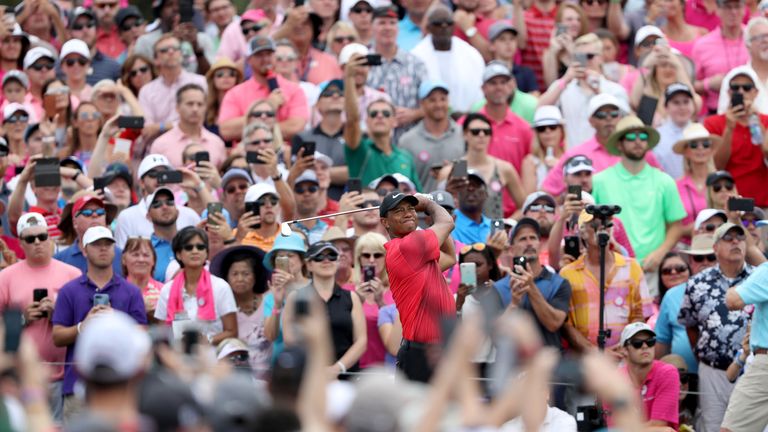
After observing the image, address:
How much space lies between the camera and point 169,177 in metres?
13.9

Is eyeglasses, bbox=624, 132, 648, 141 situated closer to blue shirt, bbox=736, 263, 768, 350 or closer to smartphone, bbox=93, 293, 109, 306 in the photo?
blue shirt, bbox=736, 263, 768, 350

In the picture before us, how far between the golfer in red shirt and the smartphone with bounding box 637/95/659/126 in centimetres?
439

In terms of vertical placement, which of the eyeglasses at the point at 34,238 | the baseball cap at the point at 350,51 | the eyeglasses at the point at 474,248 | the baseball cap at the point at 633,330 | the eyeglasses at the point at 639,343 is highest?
the baseball cap at the point at 350,51

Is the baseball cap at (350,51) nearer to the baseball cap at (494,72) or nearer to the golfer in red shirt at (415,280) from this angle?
the baseball cap at (494,72)

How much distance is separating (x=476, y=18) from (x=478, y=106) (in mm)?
1991

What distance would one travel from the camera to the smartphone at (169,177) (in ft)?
45.4

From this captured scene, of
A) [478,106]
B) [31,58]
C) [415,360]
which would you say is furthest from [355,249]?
[31,58]

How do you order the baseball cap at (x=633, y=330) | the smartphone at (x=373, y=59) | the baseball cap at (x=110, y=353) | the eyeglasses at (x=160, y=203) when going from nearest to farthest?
the baseball cap at (x=110, y=353) → the baseball cap at (x=633, y=330) → the eyeglasses at (x=160, y=203) → the smartphone at (x=373, y=59)

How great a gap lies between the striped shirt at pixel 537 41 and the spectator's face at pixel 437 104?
243cm

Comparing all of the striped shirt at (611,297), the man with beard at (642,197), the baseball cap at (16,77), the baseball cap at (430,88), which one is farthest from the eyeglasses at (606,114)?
the baseball cap at (16,77)

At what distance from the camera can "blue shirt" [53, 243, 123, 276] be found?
1325 centimetres

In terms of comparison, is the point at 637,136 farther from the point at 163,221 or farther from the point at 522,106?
the point at 163,221

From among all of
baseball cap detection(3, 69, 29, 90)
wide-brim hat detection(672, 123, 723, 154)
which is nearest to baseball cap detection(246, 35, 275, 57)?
baseball cap detection(3, 69, 29, 90)

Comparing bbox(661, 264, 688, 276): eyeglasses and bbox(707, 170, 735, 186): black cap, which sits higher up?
bbox(707, 170, 735, 186): black cap
